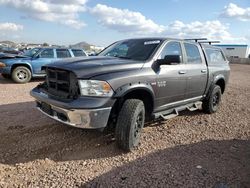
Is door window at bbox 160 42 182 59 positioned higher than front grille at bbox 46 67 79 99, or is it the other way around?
door window at bbox 160 42 182 59

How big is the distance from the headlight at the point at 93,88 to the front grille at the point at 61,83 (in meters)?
0.12

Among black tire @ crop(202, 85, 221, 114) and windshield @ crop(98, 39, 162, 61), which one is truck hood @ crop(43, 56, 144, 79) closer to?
windshield @ crop(98, 39, 162, 61)

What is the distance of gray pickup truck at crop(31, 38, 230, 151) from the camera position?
4133mm

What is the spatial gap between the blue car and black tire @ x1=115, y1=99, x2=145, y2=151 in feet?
26.8

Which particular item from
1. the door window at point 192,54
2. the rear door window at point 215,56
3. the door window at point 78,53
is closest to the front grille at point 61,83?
the door window at point 192,54

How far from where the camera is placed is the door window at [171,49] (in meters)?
5.32

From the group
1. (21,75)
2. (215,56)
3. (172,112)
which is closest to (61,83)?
(172,112)

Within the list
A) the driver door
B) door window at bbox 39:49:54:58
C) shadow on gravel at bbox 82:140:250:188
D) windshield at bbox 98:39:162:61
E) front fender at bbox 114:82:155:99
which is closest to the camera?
shadow on gravel at bbox 82:140:250:188

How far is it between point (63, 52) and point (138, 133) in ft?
31.0

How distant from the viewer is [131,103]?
4.47 metres

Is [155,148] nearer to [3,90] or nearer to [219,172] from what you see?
[219,172]

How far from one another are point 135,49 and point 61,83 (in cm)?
172

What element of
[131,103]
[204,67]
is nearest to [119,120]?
[131,103]

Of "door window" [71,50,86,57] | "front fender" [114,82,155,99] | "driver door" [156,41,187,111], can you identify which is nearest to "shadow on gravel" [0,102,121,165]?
"front fender" [114,82,155,99]
